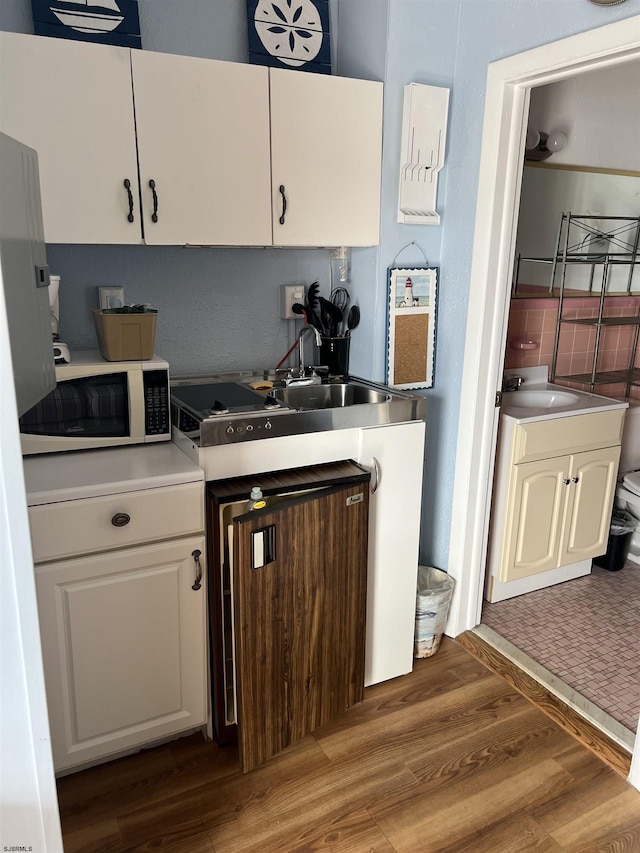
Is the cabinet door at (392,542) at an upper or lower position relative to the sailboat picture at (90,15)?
lower

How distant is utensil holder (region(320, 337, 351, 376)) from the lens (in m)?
2.52

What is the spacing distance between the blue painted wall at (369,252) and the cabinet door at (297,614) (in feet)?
2.41

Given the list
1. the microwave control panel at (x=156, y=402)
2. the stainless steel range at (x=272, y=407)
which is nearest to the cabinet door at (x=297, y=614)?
the stainless steel range at (x=272, y=407)

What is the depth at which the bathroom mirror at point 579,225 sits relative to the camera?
307cm

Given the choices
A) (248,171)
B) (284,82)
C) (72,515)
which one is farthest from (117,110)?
(72,515)

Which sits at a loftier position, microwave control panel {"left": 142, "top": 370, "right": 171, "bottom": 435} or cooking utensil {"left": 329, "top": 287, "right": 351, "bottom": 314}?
cooking utensil {"left": 329, "top": 287, "right": 351, "bottom": 314}

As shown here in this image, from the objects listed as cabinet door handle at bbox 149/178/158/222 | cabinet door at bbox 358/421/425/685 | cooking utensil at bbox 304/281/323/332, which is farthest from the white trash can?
cabinet door handle at bbox 149/178/158/222

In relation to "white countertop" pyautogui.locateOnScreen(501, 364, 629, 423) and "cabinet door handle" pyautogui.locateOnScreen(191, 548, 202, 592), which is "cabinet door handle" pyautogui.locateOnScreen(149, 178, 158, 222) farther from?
"white countertop" pyautogui.locateOnScreen(501, 364, 629, 423)

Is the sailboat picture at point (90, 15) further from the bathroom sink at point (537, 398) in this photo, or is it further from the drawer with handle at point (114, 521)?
the bathroom sink at point (537, 398)

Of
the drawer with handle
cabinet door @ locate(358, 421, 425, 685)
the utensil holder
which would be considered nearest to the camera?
the drawer with handle

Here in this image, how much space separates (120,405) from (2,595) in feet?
3.12

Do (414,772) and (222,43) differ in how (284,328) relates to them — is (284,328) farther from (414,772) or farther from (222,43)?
(414,772)

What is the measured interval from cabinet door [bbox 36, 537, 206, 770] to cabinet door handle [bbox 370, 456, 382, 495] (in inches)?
23.6

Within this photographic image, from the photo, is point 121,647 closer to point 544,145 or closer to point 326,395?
point 326,395
